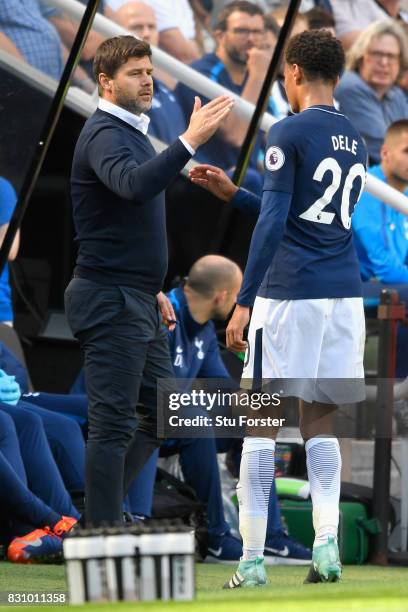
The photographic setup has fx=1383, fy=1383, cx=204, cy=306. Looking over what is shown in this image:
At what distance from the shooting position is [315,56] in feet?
15.6

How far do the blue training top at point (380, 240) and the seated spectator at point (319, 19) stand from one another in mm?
1362

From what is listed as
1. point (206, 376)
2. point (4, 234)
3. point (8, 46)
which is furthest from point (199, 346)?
point (8, 46)

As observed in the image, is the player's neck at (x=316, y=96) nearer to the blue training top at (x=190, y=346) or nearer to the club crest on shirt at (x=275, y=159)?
the club crest on shirt at (x=275, y=159)

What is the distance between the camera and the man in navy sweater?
4578mm

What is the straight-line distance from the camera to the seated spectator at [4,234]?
687cm

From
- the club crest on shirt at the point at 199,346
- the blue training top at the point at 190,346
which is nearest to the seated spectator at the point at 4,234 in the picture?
the blue training top at the point at 190,346

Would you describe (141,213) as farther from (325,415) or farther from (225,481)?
(225,481)

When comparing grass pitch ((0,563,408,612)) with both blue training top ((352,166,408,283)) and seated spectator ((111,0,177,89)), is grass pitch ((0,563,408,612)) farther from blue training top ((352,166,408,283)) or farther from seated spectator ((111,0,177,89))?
seated spectator ((111,0,177,89))

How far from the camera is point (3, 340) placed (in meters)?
6.64

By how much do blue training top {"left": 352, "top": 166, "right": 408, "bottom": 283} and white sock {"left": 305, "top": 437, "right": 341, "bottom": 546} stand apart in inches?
128

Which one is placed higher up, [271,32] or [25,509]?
[271,32]

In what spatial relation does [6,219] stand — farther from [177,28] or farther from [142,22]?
[177,28]

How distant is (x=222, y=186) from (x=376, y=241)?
10.3 feet

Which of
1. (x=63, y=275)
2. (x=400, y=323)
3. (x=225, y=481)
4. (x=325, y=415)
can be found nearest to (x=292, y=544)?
(x=225, y=481)
